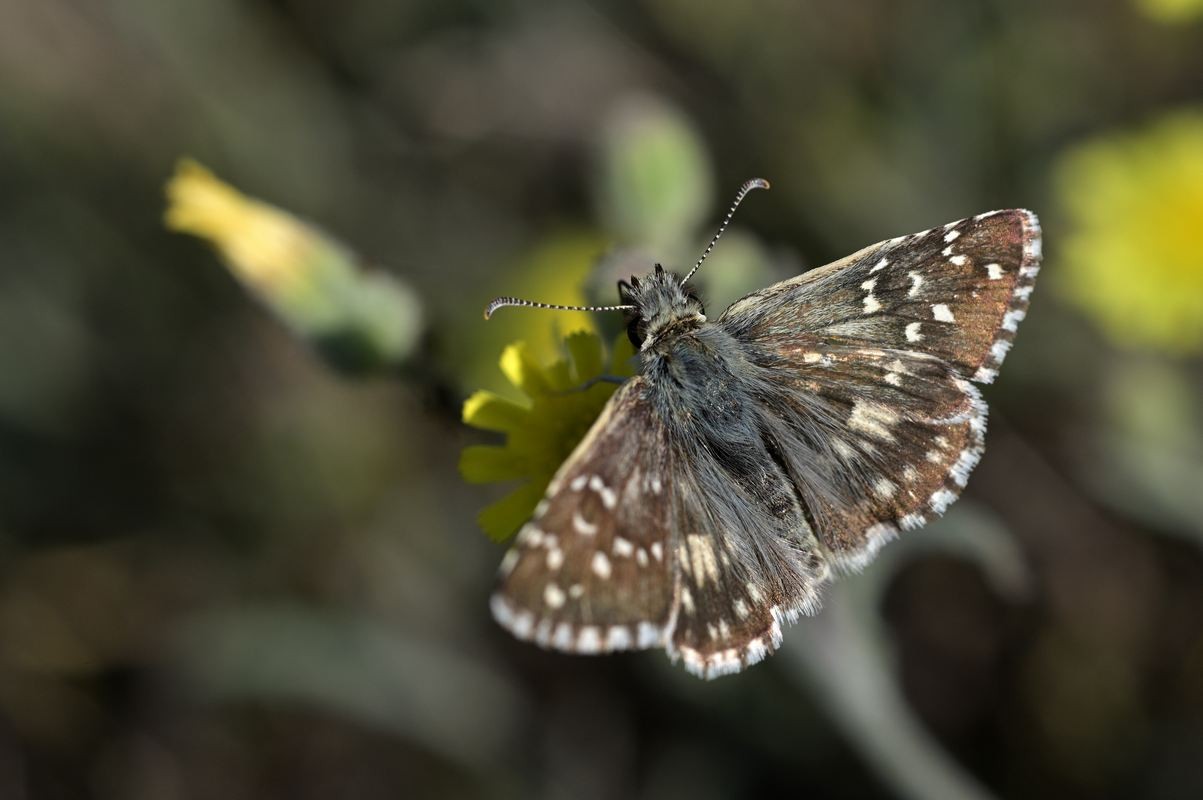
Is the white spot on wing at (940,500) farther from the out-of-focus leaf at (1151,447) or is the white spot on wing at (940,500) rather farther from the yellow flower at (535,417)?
the out-of-focus leaf at (1151,447)

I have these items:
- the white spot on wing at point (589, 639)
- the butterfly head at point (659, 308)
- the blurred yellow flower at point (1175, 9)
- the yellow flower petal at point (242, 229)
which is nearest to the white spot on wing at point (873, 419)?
the butterfly head at point (659, 308)

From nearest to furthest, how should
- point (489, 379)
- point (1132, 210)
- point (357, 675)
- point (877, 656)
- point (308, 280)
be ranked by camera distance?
point (877, 656) → point (308, 280) → point (489, 379) → point (357, 675) → point (1132, 210)

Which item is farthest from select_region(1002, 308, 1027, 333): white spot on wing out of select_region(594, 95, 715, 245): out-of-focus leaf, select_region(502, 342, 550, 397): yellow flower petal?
select_region(594, 95, 715, 245): out-of-focus leaf

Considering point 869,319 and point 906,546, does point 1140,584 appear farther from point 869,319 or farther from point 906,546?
point 869,319

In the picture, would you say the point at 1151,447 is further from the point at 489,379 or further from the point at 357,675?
the point at 357,675

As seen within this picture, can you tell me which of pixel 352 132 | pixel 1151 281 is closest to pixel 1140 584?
pixel 1151 281

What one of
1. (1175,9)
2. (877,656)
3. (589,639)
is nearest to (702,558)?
(589,639)
